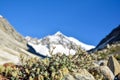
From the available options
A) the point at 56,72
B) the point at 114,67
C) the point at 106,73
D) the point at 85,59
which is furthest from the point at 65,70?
the point at 114,67

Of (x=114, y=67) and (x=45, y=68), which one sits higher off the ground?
(x=114, y=67)

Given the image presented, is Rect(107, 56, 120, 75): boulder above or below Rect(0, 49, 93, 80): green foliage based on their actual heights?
above

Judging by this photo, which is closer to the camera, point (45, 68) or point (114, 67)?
point (45, 68)

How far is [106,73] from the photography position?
70.7ft

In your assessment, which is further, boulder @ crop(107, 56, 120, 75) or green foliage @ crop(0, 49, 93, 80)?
boulder @ crop(107, 56, 120, 75)

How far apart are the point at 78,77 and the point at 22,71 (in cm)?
278

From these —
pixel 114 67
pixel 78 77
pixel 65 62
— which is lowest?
pixel 78 77

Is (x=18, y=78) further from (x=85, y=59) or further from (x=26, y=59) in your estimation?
(x=85, y=59)

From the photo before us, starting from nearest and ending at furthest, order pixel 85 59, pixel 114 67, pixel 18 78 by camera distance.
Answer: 1. pixel 18 78
2. pixel 85 59
3. pixel 114 67

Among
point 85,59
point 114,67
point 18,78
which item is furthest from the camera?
Answer: point 114,67

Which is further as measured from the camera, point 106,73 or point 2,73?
point 106,73

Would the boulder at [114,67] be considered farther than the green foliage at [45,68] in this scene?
Yes

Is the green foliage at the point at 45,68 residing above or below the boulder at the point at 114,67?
below

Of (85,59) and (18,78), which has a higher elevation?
(85,59)
